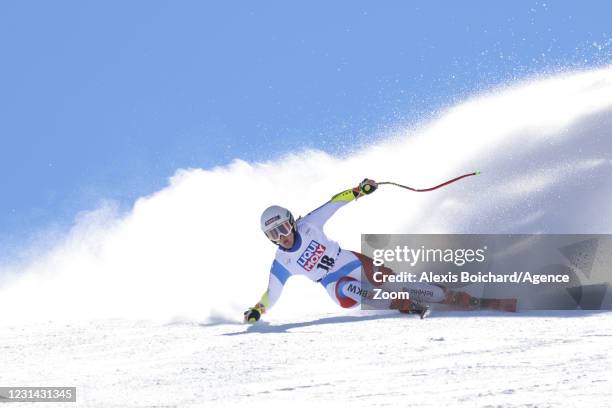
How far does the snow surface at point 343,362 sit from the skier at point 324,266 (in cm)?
29

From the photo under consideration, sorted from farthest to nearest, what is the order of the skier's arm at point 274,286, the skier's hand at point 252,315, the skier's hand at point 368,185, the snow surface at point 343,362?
the skier's arm at point 274,286 < the skier's hand at point 252,315 < the skier's hand at point 368,185 < the snow surface at point 343,362

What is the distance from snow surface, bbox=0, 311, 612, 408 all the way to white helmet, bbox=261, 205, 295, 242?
1254 mm

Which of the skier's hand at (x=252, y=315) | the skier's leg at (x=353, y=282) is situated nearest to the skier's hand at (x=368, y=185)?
the skier's leg at (x=353, y=282)

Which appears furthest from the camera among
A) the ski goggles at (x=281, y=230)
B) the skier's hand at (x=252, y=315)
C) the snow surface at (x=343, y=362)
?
the skier's hand at (x=252, y=315)

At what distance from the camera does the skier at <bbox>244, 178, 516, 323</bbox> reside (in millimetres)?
10617

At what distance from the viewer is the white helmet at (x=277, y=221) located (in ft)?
34.6

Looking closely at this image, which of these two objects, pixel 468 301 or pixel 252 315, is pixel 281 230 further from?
pixel 468 301

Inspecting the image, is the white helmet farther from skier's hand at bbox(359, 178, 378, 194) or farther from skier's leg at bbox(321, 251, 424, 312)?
skier's hand at bbox(359, 178, 378, 194)

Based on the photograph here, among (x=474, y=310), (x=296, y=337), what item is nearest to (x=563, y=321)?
(x=474, y=310)

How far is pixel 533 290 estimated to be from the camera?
11508 millimetres

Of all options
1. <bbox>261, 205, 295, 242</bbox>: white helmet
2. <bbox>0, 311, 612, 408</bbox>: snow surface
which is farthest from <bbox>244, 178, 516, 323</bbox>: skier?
<bbox>0, 311, 612, 408</bbox>: snow surface

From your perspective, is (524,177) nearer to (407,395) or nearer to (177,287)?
(177,287)

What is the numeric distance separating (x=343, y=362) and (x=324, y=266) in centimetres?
316

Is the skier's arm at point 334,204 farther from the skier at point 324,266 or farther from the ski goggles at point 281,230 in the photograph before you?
the ski goggles at point 281,230
